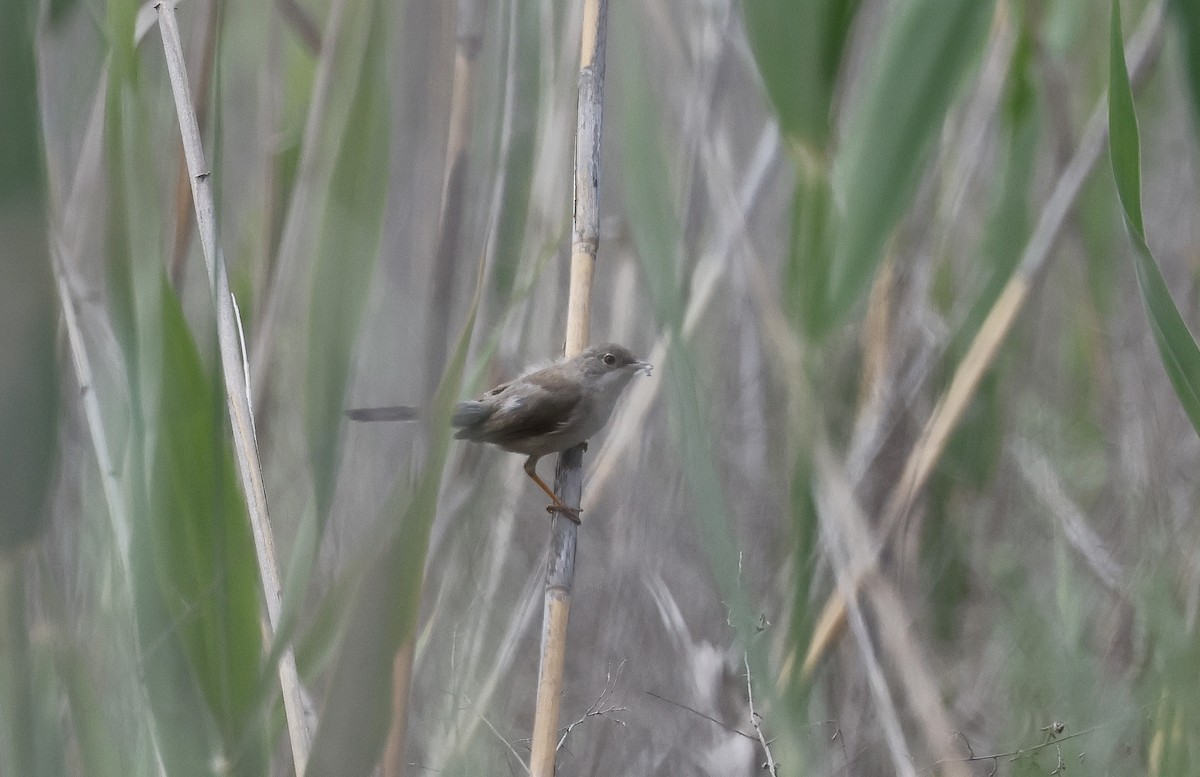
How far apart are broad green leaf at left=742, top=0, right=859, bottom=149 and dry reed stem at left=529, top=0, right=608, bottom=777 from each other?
1.52 ft

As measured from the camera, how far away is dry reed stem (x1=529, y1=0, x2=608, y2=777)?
1401 mm

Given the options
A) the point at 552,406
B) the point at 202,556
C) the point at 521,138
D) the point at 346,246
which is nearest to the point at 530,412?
the point at 552,406

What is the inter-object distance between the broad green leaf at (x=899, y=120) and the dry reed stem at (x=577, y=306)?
1.64 ft

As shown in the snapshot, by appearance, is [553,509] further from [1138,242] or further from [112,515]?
[1138,242]

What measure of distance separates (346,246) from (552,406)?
1.18 meters

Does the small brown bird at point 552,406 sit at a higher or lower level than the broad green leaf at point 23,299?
lower

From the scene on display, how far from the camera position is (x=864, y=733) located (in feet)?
7.84

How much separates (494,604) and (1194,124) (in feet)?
5.33

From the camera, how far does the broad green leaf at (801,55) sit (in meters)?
1.07

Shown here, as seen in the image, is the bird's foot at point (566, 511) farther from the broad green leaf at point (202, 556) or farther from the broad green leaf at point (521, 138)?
the broad green leaf at point (202, 556)

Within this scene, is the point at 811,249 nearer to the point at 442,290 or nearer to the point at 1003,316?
the point at 442,290

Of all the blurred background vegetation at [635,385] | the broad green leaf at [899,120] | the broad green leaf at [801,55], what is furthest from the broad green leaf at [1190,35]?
the broad green leaf at [801,55]

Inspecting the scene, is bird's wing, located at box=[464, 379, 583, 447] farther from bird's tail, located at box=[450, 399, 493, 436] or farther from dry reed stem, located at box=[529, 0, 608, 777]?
dry reed stem, located at box=[529, 0, 608, 777]

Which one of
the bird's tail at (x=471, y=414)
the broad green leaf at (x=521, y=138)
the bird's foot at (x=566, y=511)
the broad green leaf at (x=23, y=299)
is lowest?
the bird's foot at (x=566, y=511)
